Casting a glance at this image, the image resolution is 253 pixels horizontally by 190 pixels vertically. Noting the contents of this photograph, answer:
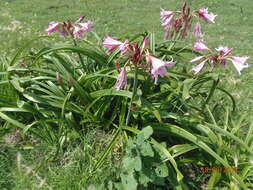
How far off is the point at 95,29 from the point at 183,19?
16.3ft

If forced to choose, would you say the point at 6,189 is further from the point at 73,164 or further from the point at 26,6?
the point at 26,6

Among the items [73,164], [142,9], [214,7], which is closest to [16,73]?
[73,164]

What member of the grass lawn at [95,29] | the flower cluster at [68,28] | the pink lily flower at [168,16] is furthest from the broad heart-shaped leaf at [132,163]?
the pink lily flower at [168,16]

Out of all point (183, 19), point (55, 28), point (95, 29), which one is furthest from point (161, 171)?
point (95, 29)

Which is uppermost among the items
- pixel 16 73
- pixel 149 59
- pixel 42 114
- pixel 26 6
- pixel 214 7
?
pixel 149 59

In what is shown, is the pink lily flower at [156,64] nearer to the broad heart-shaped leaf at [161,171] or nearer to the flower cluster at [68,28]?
the broad heart-shaped leaf at [161,171]

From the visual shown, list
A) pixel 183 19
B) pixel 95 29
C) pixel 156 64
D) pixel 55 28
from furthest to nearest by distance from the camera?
pixel 95 29 < pixel 183 19 < pixel 55 28 < pixel 156 64

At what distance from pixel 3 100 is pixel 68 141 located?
2.24 feet

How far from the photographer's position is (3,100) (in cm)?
248

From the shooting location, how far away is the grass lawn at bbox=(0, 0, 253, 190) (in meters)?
2.14

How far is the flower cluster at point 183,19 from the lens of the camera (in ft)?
7.59

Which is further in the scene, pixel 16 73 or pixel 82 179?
pixel 16 73

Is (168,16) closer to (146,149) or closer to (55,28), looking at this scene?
(55,28)

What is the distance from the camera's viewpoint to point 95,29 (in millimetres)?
7062
